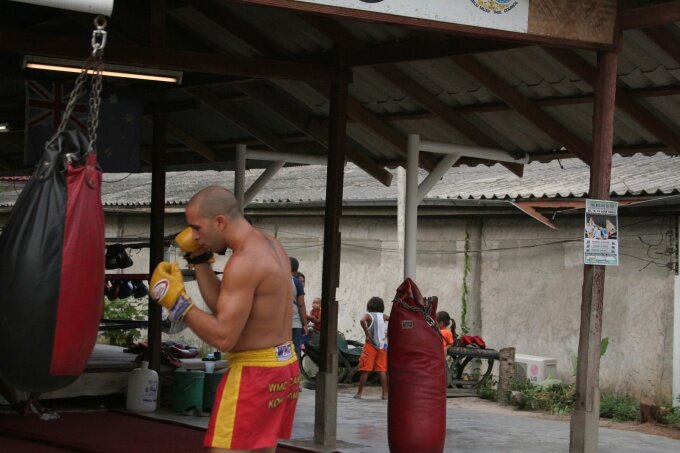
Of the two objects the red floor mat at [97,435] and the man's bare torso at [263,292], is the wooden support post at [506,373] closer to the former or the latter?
the red floor mat at [97,435]

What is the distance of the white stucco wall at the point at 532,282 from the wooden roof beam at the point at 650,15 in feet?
21.1

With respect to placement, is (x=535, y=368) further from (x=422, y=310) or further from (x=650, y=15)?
(x=650, y=15)

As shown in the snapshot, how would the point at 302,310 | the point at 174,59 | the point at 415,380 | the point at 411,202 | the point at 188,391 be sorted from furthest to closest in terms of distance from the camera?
the point at 302,310, the point at 188,391, the point at 411,202, the point at 174,59, the point at 415,380

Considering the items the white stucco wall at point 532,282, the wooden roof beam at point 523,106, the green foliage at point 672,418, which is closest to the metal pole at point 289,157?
the wooden roof beam at point 523,106

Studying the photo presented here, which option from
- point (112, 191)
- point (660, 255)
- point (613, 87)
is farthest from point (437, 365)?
point (112, 191)

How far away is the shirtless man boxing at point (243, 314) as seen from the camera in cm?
558

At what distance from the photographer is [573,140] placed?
37.4 ft

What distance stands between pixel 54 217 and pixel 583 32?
4427mm

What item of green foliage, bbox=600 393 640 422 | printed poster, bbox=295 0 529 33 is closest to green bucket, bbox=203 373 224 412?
green foliage, bbox=600 393 640 422

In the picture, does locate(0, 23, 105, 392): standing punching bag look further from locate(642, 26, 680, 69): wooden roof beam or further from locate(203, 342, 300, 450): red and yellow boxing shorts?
locate(642, 26, 680, 69): wooden roof beam

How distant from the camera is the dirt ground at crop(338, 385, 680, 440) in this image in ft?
41.5

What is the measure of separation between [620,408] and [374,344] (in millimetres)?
3500

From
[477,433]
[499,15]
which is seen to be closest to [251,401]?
[499,15]

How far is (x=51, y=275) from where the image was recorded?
4.90m
